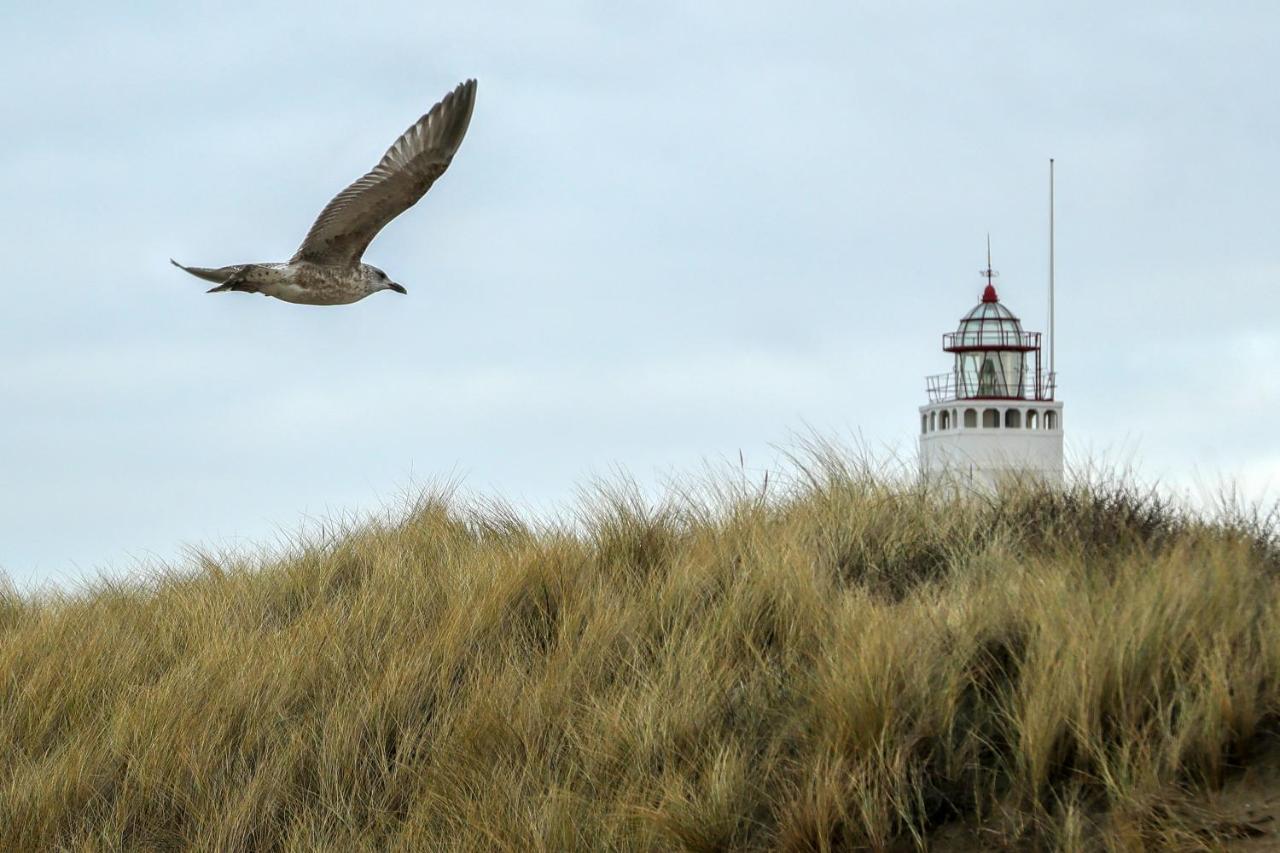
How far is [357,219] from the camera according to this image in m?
9.30

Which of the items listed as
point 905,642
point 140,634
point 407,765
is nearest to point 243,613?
point 140,634

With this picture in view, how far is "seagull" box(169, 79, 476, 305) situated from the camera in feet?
29.5

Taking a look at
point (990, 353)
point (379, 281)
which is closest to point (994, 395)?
point (990, 353)

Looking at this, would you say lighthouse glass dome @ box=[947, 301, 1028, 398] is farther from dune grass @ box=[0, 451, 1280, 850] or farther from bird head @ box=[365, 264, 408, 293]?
dune grass @ box=[0, 451, 1280, 850]

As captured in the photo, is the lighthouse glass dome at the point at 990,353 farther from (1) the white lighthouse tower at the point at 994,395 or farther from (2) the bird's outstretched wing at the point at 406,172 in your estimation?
(2) the bird's outstretched wing at the point at 406,172

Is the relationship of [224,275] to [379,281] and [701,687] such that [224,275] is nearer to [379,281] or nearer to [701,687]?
[379,281]

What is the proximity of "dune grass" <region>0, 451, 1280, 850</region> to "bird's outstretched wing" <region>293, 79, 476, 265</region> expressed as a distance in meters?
2.18

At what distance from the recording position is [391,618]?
7480 millimetres

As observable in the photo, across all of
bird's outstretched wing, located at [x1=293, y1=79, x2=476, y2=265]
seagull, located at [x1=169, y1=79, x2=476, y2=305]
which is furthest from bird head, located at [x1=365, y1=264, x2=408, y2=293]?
bird's outstretched wing, located at [x1=293, y1=79, x2=476, y2=265]

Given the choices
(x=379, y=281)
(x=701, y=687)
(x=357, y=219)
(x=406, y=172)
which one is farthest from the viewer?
(x=379, y=281)

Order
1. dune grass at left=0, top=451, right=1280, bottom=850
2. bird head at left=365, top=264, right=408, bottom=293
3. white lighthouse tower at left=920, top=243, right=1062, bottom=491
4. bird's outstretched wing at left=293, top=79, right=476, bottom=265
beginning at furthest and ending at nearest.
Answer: white lighthouse tower at left=920, top=243, right=1062, bottom=491 → bird head at left=365, top=264, right=408, bottom=293 → bird's outstretched wing at left=293, top=79, right=476, bottom=265 → dune grass at left=0, top=451, right=1280, bottom=850

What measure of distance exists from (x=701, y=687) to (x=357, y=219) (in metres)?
4.74

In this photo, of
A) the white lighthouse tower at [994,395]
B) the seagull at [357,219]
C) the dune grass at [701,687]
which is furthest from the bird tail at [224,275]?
the white lighthouse tower at [994,395]

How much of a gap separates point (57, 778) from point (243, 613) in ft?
6.24
